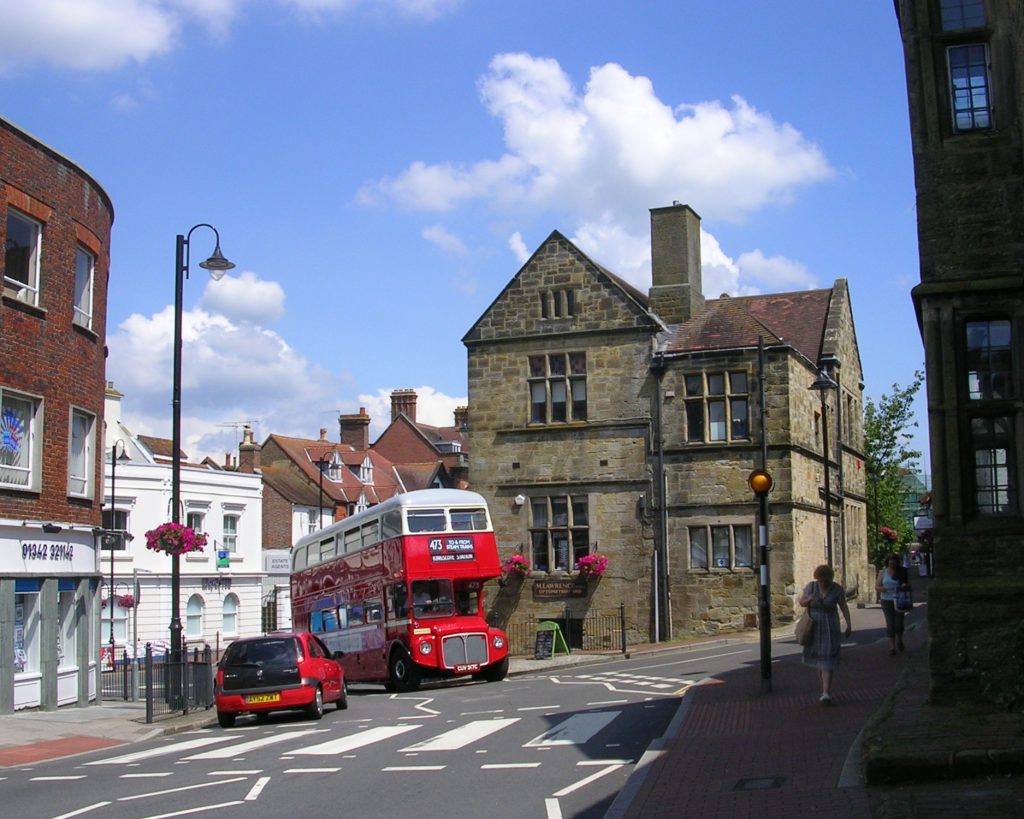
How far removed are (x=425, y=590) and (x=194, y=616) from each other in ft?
92.6

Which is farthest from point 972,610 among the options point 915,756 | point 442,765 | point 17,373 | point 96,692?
point 96,692

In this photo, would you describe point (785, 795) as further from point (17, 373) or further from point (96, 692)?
point (96, 692)

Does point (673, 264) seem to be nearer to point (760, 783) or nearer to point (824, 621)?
point (824, 621)

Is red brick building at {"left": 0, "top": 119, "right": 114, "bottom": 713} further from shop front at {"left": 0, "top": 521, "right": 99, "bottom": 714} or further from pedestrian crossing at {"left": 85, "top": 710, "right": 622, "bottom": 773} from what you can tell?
pedestrian crossing at {"left": 85, "top": 710, "right": 622, "bottom": 773}

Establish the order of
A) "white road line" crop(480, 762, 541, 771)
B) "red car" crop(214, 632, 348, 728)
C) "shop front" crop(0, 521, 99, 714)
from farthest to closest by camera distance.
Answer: "shop front" crop(0, 521, 99, 714) → "red car" crop(214, 632, 348, 728) → "white road line" crop(480, 762, 541, 771)

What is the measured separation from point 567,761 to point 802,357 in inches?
1044

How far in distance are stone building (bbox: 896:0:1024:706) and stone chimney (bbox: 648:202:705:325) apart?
25.2 metres


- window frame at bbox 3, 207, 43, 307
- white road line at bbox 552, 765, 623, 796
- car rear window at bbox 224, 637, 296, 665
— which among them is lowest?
white road line at bbox 552, 765, 623, 796

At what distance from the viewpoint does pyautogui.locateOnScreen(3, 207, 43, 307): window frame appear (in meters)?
21.8

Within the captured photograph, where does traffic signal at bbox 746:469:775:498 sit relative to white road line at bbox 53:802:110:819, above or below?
above

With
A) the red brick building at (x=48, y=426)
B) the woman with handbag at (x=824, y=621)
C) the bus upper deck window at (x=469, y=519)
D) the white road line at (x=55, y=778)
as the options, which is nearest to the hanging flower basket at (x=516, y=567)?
the bus upper deck window at (x=469, y=519)

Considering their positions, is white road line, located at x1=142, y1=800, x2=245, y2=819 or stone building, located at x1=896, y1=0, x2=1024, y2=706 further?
stone building, located at x1=896, y1=0, x2=1024, y2=706

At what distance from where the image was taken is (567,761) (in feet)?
43.9

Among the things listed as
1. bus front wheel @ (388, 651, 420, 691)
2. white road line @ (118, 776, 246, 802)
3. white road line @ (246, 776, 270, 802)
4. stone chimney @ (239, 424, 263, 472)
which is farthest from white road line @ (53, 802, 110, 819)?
stone chimney @ (239, 424, 263, 472)
